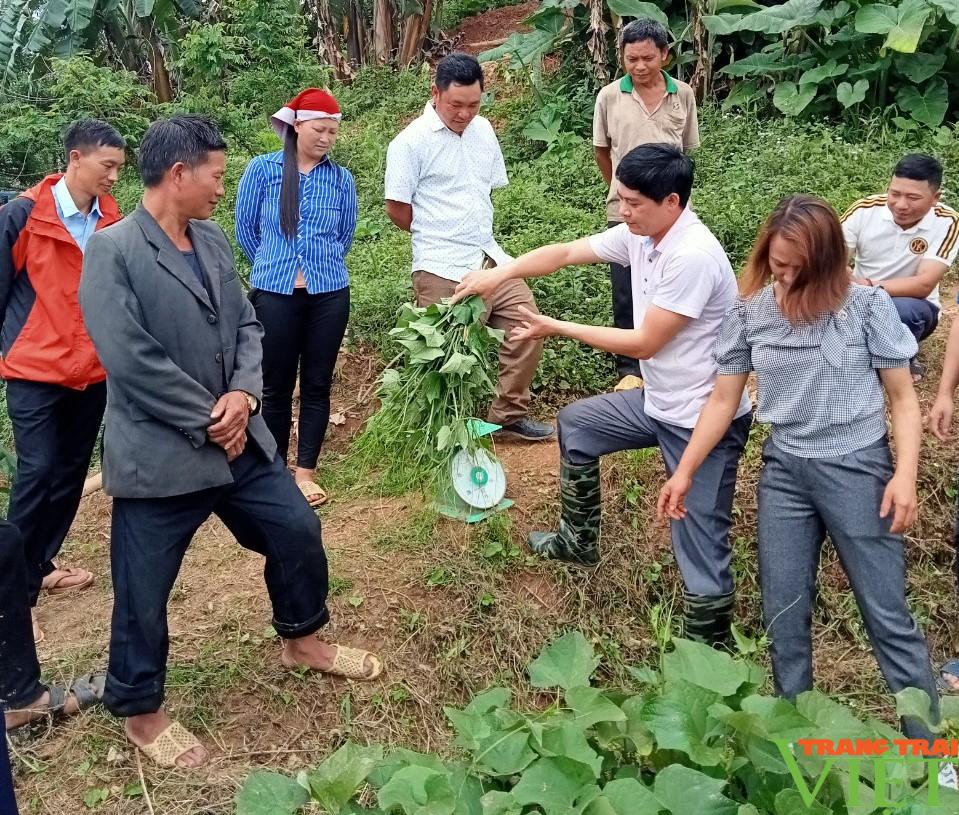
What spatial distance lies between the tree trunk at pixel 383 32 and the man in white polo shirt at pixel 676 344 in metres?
9.02

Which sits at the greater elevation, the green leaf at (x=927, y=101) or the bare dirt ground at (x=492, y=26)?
the bare dirt ground at (x=492, y=26)

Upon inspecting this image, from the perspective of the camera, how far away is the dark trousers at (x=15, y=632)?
2850mm

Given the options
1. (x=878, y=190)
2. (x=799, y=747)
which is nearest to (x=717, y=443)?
(x=799, y=747)

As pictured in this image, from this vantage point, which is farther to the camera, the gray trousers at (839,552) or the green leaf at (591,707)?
the gray trousers at (839,552)

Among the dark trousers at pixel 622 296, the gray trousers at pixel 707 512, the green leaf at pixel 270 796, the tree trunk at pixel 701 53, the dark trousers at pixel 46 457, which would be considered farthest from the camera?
the tree trunk at pixel 701 53

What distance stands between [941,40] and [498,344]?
20.0 feet

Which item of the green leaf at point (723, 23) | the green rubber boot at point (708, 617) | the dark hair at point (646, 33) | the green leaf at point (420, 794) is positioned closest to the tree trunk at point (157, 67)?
the green leaf at point (723, 23)

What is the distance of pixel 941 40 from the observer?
317 inches

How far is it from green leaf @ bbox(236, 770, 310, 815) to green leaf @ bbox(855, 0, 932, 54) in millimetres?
7335

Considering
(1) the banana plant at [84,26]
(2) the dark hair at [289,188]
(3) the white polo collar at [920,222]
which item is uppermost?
(1) the banana plant at [84,26]

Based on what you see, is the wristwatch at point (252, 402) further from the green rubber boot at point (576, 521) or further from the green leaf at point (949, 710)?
the green leaf at point (949, 710)

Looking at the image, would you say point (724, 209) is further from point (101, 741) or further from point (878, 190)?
point (101, 741)

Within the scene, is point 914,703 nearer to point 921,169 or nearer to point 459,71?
point 921,169

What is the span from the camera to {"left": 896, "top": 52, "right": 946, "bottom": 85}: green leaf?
7711 mm
